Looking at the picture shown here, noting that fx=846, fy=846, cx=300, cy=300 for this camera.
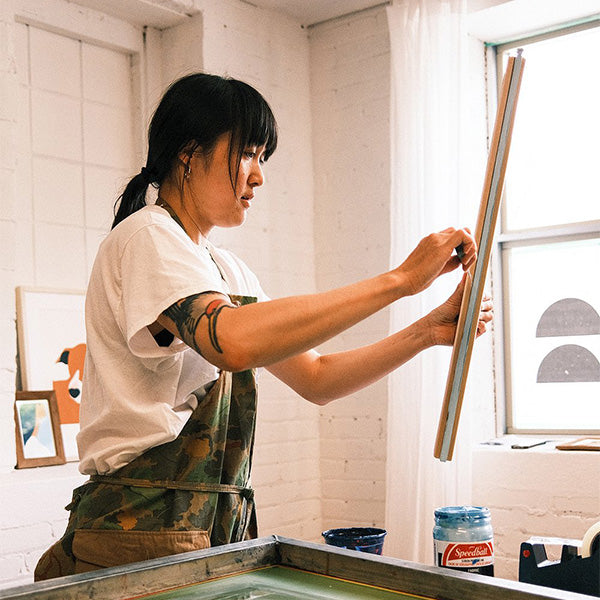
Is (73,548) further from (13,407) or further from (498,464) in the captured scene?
(498,464)

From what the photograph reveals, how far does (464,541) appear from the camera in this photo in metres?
1.84

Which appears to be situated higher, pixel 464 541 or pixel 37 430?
pixel 37 430

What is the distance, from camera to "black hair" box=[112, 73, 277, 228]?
1.68 meters

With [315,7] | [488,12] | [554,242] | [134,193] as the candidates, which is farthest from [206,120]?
[315,7]

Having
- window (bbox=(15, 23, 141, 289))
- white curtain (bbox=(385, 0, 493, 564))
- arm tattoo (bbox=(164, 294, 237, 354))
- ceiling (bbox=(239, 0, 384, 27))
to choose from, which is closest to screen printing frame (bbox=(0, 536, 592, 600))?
arm tattoo (bbox=(164, 294, 237, 354))

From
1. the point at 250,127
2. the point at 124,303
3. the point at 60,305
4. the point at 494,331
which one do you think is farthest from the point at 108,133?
the point at 124,303

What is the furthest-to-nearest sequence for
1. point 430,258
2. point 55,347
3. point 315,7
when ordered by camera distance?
point 315,7 < point 55,347 < point 430,258

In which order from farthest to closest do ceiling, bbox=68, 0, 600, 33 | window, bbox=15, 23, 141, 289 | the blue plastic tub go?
1. ceiling, bbox=68, 0, 600, 33
2. window, bbox=15, 23, 141, 289
3. the blue plastic tub

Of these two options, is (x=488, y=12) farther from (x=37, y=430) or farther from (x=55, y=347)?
(x=37, y=430)

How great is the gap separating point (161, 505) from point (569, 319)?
2.58m

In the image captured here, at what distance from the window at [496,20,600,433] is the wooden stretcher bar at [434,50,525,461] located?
231cm

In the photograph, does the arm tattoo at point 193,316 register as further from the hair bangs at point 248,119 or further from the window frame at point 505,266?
the window frame at point 505,266

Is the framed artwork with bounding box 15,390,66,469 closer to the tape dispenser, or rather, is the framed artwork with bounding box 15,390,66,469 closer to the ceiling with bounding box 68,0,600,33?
the ceiling with bounding box 68,0,600,33

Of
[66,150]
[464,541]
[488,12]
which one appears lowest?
[464,541]
